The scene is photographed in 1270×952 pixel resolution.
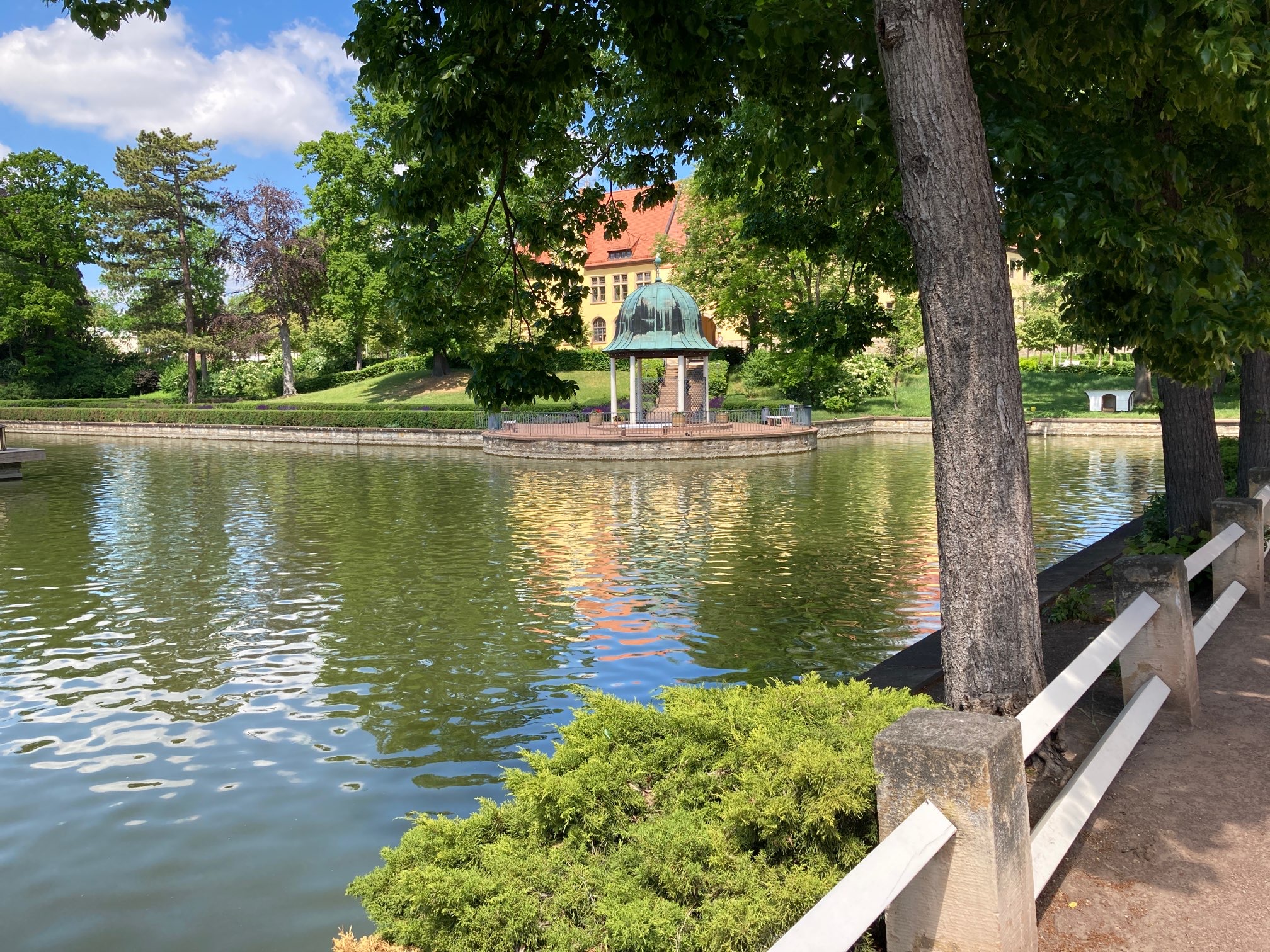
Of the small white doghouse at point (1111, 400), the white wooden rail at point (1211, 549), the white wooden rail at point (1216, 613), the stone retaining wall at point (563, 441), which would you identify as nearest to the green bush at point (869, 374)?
the stone retaining wall at point (563, 441)

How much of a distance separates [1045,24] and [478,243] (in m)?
4.25

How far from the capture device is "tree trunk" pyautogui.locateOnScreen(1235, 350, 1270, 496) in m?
11.7

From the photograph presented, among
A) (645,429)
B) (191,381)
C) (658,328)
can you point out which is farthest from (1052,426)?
(191,381)

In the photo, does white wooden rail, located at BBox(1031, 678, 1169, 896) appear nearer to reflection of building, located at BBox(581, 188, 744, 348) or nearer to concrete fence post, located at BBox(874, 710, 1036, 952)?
concrete fence post, located at BBox(874, 710, 1036, 952)

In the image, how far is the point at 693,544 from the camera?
52.6ft

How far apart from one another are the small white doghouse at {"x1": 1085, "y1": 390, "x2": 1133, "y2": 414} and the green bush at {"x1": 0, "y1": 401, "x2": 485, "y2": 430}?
1014 inches

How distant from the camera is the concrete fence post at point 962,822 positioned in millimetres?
3043

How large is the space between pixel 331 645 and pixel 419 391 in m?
45.9

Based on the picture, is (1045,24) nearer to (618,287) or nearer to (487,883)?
(487,883)

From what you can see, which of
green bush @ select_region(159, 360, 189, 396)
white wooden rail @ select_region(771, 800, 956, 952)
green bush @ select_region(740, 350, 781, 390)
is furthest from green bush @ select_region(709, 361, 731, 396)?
white wooden rail @ select_region(771, 800, 956, 952)

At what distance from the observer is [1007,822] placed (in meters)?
3.15

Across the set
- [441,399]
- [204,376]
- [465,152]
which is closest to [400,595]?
[465,152]

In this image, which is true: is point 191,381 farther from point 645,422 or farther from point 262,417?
point 645,422

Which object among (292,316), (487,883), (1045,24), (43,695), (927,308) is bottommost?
(43,695)
